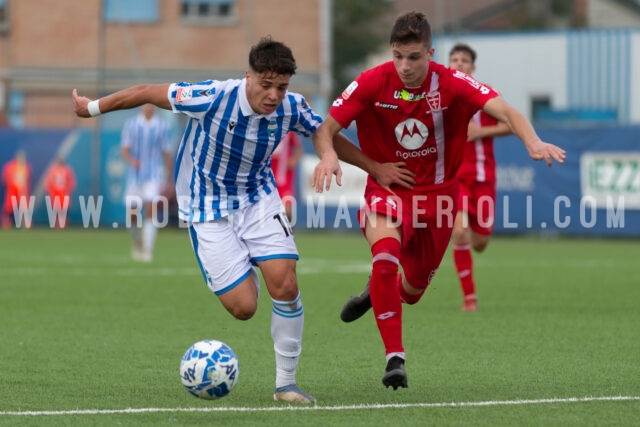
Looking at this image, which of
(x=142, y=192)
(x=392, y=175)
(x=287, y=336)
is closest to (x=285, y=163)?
(x=142, y=192)

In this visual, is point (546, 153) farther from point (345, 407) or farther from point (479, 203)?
point (479, 203)

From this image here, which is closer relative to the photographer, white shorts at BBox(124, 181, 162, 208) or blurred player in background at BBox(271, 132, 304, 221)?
blurred player in background at BBox(271, 132, 304, 221)

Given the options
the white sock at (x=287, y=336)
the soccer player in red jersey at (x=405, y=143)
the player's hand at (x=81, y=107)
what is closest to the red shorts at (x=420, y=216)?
the soccer player in red jersey at (x=405, y=143)

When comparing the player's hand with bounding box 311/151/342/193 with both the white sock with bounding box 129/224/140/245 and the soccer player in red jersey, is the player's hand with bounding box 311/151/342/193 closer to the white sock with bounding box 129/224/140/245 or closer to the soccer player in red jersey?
the soccer player in red jersey

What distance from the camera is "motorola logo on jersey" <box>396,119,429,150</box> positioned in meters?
7.86

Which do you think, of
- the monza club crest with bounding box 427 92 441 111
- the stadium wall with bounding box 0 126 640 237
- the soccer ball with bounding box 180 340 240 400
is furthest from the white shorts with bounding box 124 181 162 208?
the soccer ball with bounding box 180 340 240 400

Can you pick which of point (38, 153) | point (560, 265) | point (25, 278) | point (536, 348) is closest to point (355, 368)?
point (536, 348)

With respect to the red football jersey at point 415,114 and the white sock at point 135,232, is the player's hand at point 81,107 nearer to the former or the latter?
the red football jersey at point 415,114

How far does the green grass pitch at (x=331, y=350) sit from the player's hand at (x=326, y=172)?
3.88 ft

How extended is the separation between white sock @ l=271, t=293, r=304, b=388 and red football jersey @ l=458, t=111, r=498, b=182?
5.38 m

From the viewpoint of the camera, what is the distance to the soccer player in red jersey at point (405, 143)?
750 centimetres

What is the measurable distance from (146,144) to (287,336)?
12.1 meters

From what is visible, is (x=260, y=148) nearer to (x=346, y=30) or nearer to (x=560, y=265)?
(x=560, y=265)

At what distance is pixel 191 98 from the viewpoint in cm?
724
